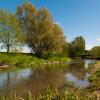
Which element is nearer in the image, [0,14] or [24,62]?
[24,62]

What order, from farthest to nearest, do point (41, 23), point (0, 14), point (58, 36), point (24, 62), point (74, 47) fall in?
point (74, 47) → point (58, 36) → point (41, 23) → point (0, 14) → point (24, 62)

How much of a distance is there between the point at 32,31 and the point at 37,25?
2.18 metres

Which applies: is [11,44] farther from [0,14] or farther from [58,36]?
[58,36]

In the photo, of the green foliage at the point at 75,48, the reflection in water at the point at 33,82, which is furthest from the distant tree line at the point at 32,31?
the green foliage at the point at 75,48

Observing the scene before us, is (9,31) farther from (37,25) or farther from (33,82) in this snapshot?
(33,82)

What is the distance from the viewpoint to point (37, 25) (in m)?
56.0

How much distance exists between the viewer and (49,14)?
57062 mm

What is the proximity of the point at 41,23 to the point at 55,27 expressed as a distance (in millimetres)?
5453

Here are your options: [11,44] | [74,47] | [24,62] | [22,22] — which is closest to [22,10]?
[22,22]

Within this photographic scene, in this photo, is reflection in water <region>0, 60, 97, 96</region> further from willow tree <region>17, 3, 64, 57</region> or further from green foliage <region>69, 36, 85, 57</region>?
green foliage <region>69, 36, 85, 57</region>

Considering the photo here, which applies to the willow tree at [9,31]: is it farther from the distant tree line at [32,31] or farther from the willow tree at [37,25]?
the willow tree at [37,25]

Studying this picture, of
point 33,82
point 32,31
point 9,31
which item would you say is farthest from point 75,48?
point 33,82

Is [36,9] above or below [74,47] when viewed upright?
above

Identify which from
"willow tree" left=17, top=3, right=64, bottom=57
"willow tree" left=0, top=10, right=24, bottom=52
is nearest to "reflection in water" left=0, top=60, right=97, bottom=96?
"willow tree" left=0, top=10, right=24, bottom=52
